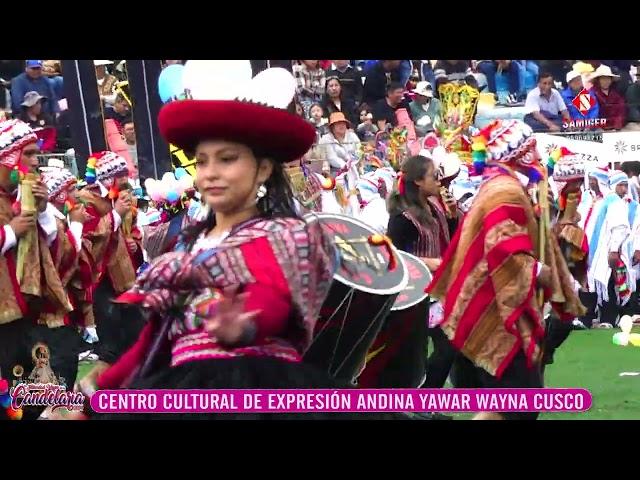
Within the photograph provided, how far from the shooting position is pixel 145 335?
6.00 m

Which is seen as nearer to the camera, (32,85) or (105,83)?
(32,85)

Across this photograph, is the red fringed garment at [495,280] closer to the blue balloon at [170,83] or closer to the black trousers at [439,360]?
the black trousers at [439,360]

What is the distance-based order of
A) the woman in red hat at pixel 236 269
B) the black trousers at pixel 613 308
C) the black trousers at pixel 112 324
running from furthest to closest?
1. the black trousers at pixel 613 308
2. the black trousers at pixel 112 324
3. the woman in red hat at pixel 236 269

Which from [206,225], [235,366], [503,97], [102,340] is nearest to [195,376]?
[235,366]

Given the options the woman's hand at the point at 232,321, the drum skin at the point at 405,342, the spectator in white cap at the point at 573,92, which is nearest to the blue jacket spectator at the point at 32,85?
the woman's hand at the point at 232,321

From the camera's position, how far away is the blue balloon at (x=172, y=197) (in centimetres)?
679

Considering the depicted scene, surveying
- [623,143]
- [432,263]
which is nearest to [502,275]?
[432,263]

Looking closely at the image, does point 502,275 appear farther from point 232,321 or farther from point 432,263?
point 232,321

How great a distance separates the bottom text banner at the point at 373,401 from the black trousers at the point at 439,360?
0.06 metres

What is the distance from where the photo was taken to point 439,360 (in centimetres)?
683

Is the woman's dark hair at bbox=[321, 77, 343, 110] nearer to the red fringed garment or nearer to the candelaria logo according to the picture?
the red fringed garment

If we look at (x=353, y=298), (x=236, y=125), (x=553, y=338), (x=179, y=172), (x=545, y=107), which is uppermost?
(x=236, y=125)

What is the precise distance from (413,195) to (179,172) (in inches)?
46.3

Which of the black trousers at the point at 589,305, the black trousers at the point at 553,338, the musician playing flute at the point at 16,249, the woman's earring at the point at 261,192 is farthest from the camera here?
the black trousers at the point at 589,305
